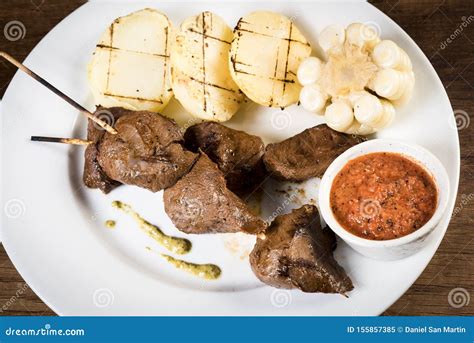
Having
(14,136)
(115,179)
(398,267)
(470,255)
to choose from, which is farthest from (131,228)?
(470,255)

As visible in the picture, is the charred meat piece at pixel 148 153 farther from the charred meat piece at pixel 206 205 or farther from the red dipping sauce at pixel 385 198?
the red dipping sauce at pixel 385 198

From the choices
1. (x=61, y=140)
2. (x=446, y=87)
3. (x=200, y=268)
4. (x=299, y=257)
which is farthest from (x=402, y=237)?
(x=61, y=140)

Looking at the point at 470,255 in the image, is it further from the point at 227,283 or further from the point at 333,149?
the point at 227,283

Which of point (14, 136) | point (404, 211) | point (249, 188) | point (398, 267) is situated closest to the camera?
point (404, 211)

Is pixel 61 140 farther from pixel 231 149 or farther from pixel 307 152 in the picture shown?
pixel 307 152

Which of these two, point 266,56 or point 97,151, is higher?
point 266,56

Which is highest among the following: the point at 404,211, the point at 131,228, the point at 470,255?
the point at 404,211

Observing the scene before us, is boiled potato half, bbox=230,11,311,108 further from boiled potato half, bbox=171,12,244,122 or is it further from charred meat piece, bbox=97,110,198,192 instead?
charred meat piece, bbox=97,110,198,192
